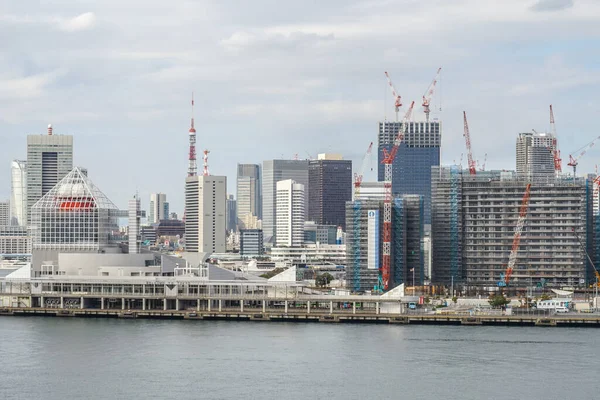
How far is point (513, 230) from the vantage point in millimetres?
145500

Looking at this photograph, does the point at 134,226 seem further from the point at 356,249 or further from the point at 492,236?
the point at 492,236

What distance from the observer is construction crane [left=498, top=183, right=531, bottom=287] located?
144625 millimetres

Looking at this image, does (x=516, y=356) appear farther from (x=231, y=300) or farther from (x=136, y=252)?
(x=136, y=252)

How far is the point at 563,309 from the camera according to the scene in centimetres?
11494

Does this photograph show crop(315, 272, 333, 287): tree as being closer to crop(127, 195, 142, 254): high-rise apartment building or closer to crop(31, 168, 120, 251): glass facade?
crop(127, 195, 142, 254): high-rise apartment building

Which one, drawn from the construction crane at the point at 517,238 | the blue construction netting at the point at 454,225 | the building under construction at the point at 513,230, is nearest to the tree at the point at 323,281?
the blue construction netting at the point at 454,225

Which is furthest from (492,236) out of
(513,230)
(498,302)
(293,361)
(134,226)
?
(293,361)

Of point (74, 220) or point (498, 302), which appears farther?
point (74, 220)

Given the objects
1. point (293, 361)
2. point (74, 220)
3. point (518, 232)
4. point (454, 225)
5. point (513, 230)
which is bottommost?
point (293, 361)

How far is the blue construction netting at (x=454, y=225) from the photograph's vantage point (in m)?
150

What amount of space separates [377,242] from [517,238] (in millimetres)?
16957

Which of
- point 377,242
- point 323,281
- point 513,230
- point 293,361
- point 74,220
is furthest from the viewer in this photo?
point 323,281

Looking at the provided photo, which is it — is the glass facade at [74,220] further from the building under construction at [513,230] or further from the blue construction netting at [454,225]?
the building under construction at [513,230]

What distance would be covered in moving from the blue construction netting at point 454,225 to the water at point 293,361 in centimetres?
4435
